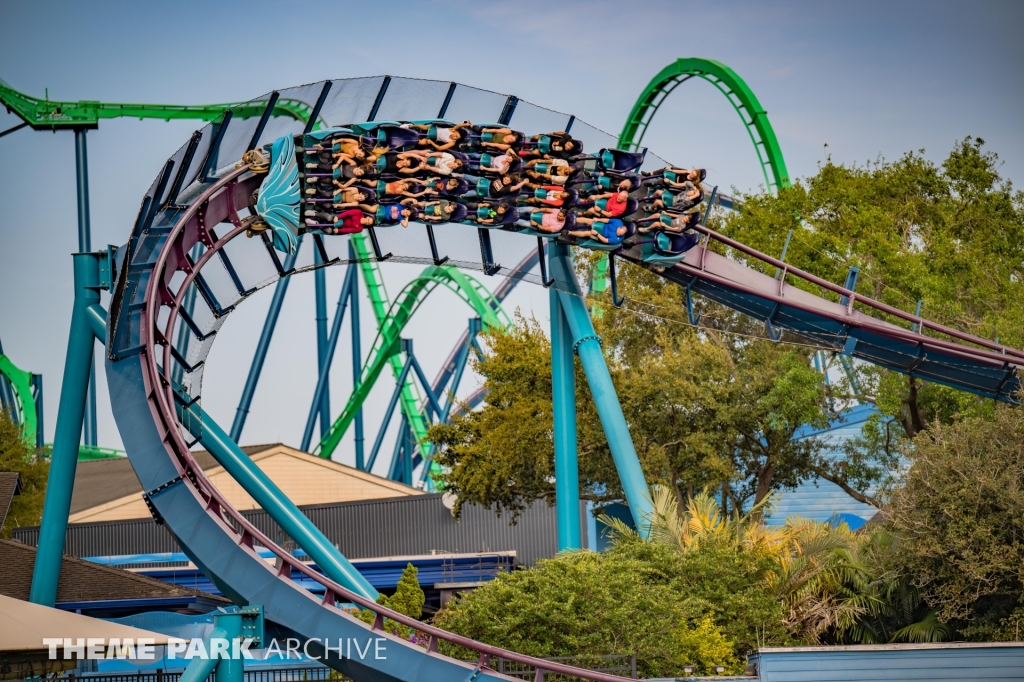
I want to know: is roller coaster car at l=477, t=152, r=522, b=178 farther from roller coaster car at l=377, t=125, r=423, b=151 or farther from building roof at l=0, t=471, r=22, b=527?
building roof at l=0, t=471, r=22, b=527

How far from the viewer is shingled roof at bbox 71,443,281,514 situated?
32.1 metres

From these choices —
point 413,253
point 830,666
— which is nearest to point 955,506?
point 830,666

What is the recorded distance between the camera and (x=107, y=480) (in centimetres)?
3672

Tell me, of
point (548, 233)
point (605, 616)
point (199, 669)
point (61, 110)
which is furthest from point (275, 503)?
point (61, 110)

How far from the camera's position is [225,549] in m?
12.4

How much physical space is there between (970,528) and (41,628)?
9667 millimetres

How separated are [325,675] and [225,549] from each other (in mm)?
3293

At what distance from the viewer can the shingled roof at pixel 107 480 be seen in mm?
32088

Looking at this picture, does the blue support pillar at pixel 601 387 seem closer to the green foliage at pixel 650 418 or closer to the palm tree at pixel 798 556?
the palm tree at pixel 798 556

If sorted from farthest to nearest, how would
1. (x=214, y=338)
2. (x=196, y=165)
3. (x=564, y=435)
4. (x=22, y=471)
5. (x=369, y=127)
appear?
(x=22, y=471) → (x=564, y=435) → (x=369, y=127) → (x=214, y=338) → (x=196, y=165)

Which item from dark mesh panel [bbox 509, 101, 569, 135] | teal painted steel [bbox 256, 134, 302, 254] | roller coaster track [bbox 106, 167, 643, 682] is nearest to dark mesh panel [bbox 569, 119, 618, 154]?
dark mesh panel [bbox 509, 101, 569, 135]

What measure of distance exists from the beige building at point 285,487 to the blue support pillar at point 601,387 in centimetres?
1585

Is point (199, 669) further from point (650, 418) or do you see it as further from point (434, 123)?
point (650, 418)

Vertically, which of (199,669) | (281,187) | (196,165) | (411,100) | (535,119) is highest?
(411,100)
